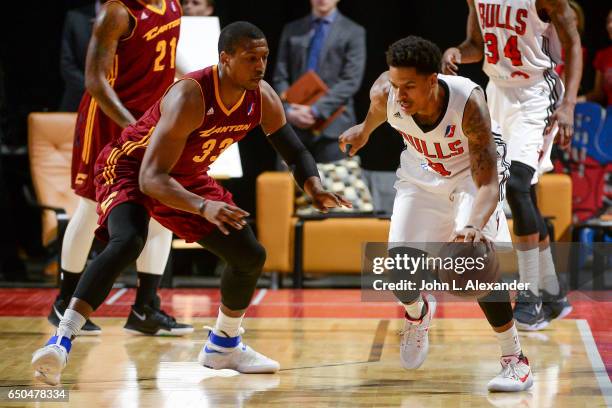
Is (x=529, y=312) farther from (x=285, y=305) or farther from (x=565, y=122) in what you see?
(x=285, y=305)

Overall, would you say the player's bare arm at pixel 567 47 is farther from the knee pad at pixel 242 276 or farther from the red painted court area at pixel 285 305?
the knee pad at pixel 242 276

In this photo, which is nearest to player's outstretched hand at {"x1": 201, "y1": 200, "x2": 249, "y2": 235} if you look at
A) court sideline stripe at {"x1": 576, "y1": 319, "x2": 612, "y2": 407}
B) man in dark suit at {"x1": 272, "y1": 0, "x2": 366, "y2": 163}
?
court sideline stripe at {"x1": 576, "y1": 319, "x2": 612, "y2": 407}

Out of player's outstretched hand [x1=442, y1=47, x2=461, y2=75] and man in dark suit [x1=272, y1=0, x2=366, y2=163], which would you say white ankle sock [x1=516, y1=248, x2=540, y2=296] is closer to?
player's outstretched hand [x1=442, y1=47, x2=461, y2=75]

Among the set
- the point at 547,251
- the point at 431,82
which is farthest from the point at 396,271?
the point at 547,251

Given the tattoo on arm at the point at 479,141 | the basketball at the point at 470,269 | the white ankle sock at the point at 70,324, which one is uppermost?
the tattoo on arm at the point at 479,141

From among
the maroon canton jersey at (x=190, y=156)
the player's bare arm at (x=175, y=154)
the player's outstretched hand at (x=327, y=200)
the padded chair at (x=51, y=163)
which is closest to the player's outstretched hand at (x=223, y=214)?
the player's bare arm at (x=175, y=154)

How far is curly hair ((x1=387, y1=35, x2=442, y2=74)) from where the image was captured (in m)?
4.17

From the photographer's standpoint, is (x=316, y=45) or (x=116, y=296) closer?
(x=116, y=296)

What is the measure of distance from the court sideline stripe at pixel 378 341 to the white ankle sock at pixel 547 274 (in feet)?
2.80

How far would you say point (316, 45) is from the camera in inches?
310

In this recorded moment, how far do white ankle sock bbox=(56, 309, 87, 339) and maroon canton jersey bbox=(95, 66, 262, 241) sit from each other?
0.49 meters

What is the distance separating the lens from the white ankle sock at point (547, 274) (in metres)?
5.93

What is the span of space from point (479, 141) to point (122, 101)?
199 centimetres

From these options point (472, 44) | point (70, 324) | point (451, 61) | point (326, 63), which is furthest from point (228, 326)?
point (326, 63)
